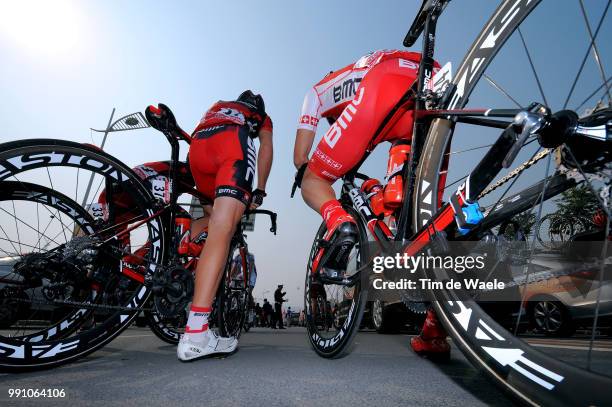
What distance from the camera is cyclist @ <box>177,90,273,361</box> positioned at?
228 cm

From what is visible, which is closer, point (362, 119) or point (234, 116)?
point (362, 119)

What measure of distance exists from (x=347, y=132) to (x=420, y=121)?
429mm

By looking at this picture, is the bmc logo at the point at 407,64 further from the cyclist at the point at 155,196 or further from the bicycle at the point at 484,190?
the cyclist at the point at 155,196

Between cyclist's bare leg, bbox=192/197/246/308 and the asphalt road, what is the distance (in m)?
0.41

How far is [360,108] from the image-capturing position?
2.18 metres

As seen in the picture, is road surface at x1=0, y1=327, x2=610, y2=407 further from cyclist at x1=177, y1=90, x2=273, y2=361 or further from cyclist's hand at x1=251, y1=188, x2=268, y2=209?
cyclist's hand at x1=251, y1=188, x2=268, y2=209

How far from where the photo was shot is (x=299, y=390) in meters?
1.46

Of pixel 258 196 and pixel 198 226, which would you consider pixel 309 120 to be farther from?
pixel 198 226

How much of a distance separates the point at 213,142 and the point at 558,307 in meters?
5.02

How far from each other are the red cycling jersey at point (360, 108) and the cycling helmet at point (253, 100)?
1.81 feet

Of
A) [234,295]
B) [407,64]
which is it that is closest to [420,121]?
[407,64]

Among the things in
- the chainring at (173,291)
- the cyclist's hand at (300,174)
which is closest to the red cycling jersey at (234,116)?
the cyclist's hand at (300,174)

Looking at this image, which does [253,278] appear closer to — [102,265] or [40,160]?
[102,265]

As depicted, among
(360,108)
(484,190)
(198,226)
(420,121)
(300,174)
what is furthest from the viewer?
(198,226)
